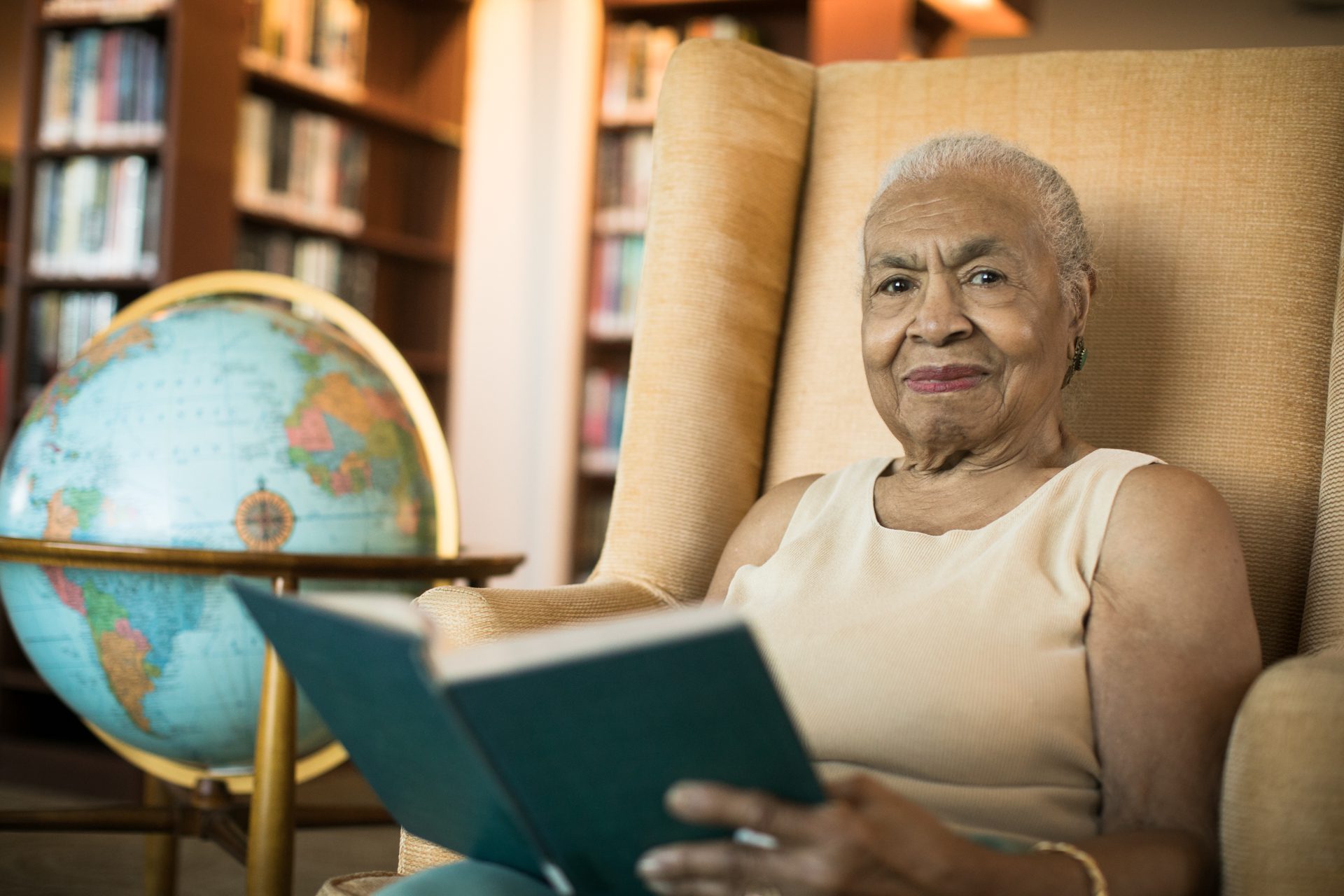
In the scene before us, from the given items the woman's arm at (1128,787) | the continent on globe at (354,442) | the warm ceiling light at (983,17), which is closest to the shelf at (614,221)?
the warm ceiling light at (983,17)

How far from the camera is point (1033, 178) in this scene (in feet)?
4.68

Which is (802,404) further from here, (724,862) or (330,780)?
(330,780)

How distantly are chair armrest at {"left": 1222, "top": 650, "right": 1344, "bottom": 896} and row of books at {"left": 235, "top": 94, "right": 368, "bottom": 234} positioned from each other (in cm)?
332

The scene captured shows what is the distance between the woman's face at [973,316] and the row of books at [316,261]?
2998 millimetres

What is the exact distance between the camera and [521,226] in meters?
5.03

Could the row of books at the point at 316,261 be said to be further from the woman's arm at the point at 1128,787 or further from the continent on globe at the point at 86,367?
the woman's arm at the point at 1128,787

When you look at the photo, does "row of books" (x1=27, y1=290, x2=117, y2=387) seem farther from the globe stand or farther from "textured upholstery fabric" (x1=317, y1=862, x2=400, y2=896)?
"textured upholstery fabric" (x1=317, y1=862, x2=400, y2=896)

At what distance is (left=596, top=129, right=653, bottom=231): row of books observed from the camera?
4535mm

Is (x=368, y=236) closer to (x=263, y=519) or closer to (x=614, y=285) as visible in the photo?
(x=614, y=285)

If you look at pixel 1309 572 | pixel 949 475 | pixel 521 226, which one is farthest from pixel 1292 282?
pixel 521 226

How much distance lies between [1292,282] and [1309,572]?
0.37m

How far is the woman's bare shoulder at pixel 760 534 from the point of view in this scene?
154cm

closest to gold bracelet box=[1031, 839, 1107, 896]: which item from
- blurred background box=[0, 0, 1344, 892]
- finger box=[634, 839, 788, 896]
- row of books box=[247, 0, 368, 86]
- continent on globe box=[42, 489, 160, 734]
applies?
finger box=[634, 839, 788, 896]

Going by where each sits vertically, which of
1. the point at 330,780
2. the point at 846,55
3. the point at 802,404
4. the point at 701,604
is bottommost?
the point at 330,780
